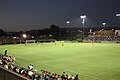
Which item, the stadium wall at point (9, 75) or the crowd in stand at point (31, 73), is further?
the crowd in stand at point (31, 73)

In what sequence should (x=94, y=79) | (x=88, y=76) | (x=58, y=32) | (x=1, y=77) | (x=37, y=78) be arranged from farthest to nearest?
(x=58, y=32), (x=88, y=76), (x=94, y=79), (x=37, y=78), (x=1, y=77)

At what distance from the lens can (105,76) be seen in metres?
16.7

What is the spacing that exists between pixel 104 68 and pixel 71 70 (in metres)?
3.34

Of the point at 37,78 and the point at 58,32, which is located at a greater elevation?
the point at 58,32

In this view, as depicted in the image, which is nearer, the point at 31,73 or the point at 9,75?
the point at 9,75

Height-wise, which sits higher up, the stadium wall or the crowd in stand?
the stadium wall

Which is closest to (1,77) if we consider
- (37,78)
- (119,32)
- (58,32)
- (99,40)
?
(37,78)

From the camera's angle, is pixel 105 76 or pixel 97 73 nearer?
pixel 105 76

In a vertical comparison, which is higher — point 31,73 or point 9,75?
point 9,75

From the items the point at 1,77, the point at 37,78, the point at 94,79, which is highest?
the point at 1,77

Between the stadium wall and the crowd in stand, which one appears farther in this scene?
the crowd in stand

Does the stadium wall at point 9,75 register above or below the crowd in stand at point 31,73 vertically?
above

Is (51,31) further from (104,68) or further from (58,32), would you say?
(104,68)

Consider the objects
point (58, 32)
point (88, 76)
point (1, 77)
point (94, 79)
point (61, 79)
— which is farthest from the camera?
point (58, 32)
